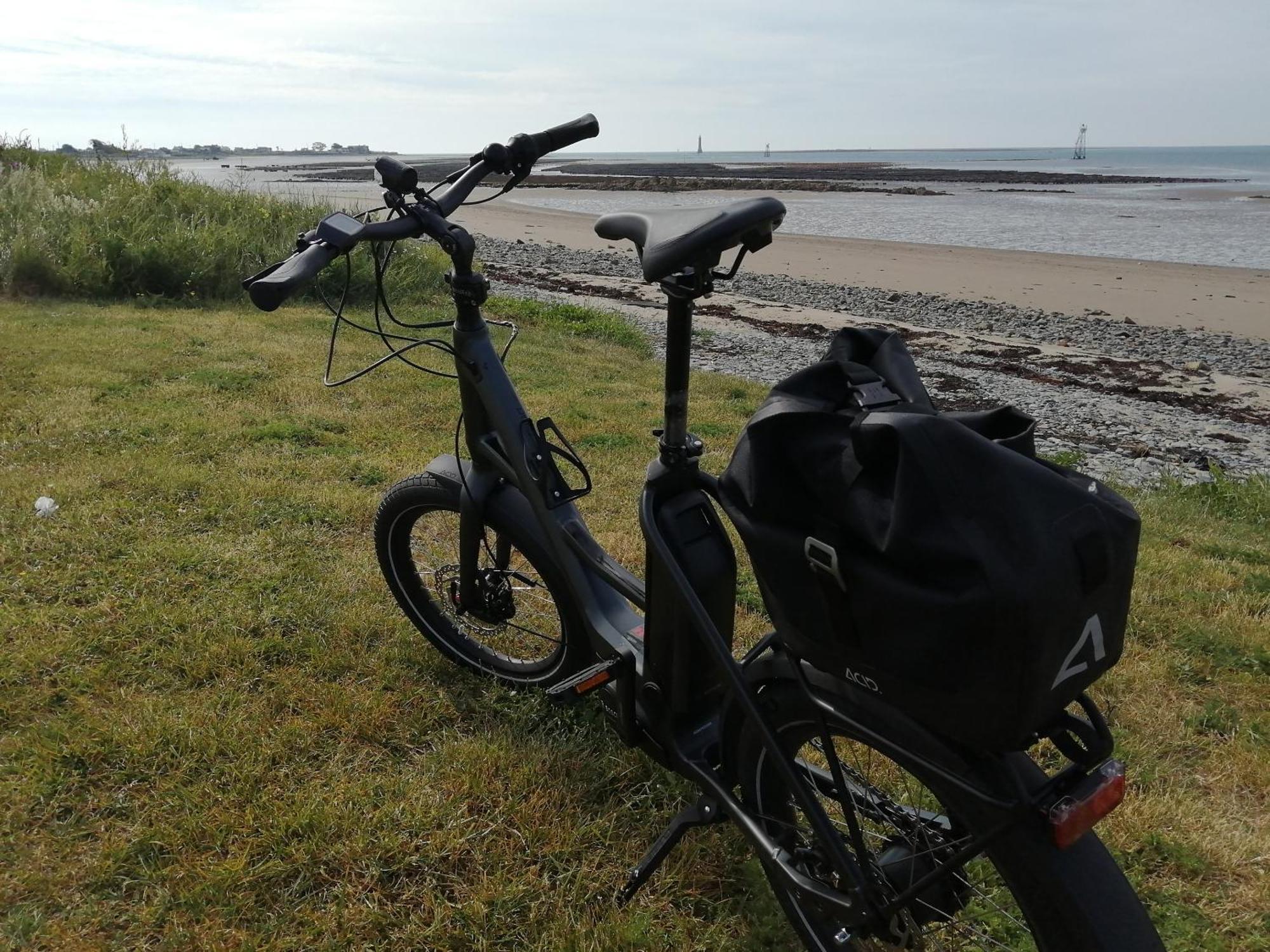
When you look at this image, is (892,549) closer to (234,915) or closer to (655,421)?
(234,915)

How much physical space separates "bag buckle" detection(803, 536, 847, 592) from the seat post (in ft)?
1.70

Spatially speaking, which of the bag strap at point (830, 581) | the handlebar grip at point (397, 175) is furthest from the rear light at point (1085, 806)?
the handlebar grip at point (397, 175)

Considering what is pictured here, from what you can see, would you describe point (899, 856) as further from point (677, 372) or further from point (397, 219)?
point (397, 219)

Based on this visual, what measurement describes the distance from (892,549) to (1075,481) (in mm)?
305

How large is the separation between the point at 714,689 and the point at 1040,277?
18.0 metres

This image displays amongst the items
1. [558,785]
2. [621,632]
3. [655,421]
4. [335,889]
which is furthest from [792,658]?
[655,421]

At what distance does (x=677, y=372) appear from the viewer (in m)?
1.92

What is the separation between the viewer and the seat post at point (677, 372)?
188 centimetres

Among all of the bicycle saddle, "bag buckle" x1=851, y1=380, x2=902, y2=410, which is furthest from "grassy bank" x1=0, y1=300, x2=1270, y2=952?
the bicycle saddle

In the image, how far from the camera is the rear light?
1362 mm

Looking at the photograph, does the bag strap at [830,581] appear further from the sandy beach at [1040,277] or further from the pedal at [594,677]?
the sandy beach at [1040,277]

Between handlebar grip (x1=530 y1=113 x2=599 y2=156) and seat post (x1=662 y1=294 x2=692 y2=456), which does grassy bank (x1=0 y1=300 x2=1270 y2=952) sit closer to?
seat post (x1=662 y1=294 x2=692 y2=456)

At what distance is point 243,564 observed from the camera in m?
3.69

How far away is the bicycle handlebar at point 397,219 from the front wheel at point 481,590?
0.88 metres
